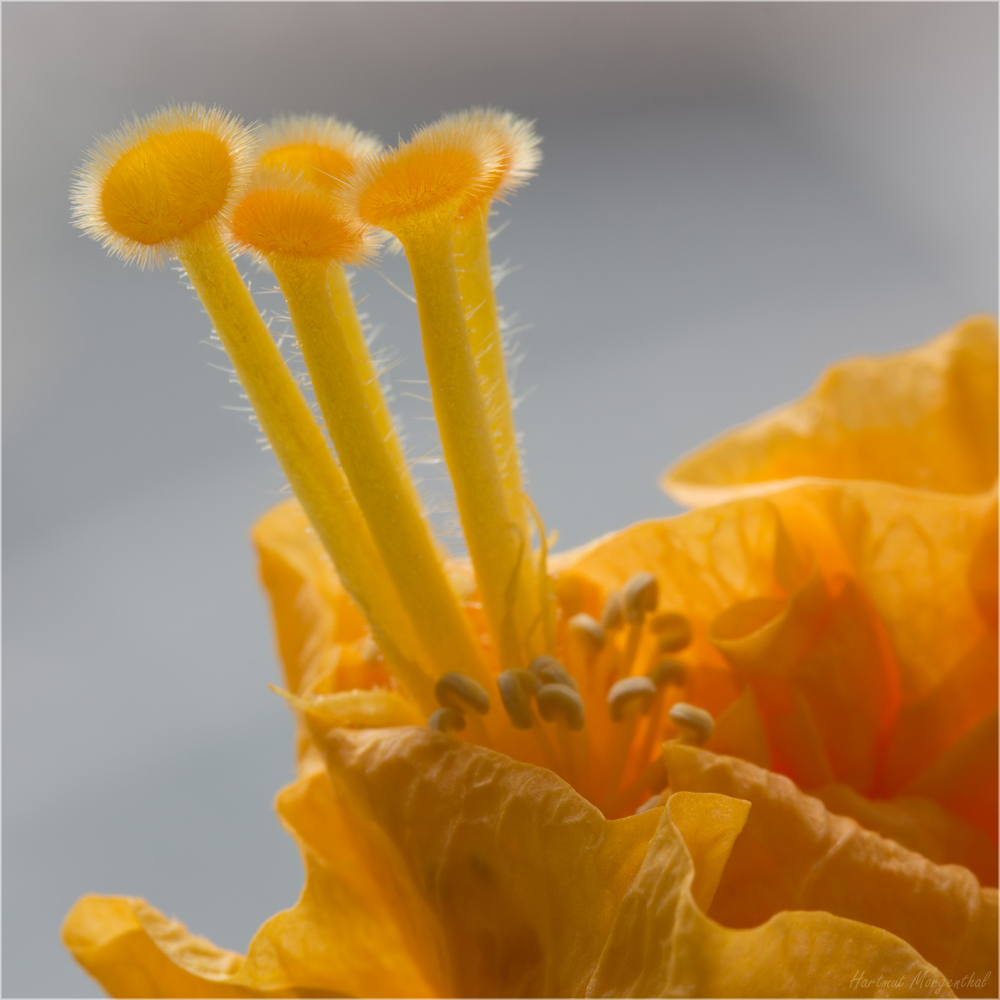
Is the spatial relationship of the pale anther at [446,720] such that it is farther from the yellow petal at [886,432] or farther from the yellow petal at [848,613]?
the yellow petal at [886,432]

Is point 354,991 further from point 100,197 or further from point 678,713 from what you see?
point 100,197

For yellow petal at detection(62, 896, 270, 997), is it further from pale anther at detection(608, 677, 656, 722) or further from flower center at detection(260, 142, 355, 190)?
flower center at detection(260, 142, 355, 190)

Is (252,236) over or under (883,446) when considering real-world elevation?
over

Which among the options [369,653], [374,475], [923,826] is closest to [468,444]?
[374,475]

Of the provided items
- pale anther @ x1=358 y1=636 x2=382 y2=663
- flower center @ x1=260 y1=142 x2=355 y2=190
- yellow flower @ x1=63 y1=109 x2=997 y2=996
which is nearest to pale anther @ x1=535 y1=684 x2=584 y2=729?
yellow flower @ x1=63 y1=109 x2=997 y2=996

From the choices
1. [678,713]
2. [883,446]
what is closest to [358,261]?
[678,713]

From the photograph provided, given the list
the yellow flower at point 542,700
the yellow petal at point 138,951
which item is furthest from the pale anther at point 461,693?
the yellow petal at point 138,951

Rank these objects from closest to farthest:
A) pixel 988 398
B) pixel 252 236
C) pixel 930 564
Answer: pixel 252 236 → pixel 930 564 → pixel 988 398
